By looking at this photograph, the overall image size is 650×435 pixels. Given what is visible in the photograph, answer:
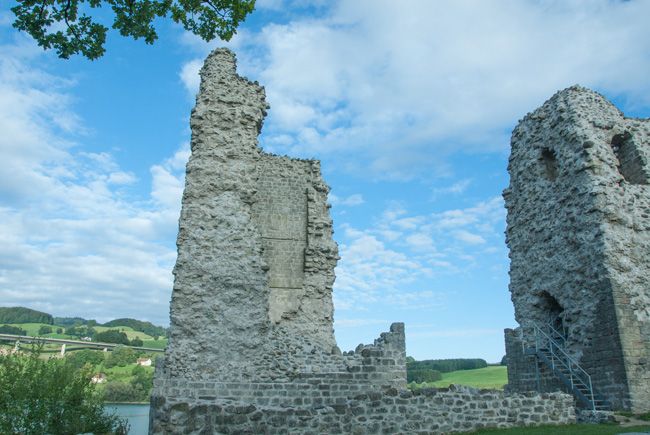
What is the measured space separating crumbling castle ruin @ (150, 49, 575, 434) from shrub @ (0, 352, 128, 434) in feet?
9.75

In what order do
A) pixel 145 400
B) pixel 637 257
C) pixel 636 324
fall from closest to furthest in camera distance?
1. pixel 636 324
2. pixel 637 257
3. pixel 145 400

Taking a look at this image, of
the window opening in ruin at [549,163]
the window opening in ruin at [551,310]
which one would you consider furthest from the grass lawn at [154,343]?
the window opening in ruin at [549,163]

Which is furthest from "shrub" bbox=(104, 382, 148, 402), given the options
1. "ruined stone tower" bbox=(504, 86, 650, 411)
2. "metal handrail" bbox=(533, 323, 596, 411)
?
"metal handrail" bbox=(533, 323, 596, 411)

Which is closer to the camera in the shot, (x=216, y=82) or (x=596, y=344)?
(x=596, y=344)

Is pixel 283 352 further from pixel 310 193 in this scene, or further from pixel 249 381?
pixel 310 193

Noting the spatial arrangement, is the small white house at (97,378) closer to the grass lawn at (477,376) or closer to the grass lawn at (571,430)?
the grass lawn at (571,430)

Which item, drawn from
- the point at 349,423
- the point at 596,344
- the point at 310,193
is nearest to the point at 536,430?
the point at 349,423

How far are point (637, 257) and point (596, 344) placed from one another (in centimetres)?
283

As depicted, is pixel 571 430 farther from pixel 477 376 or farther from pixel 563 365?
pixel 477 376

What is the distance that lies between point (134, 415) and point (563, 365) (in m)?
19.5

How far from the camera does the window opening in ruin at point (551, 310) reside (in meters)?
15.6

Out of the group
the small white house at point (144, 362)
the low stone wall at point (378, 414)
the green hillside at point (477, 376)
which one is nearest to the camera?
the low stone wall at point (378, 414)

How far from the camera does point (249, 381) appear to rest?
11.4 m

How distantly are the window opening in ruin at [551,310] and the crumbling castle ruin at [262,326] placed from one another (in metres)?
5.03
